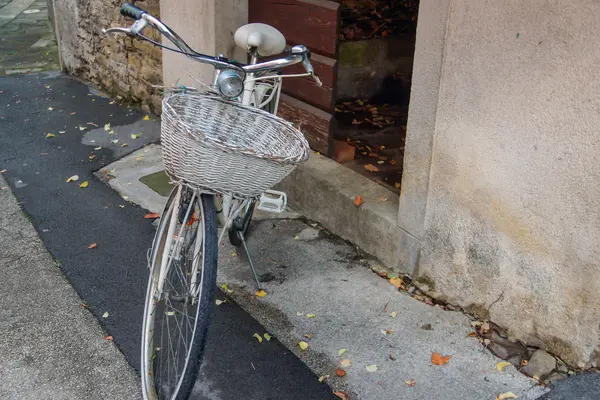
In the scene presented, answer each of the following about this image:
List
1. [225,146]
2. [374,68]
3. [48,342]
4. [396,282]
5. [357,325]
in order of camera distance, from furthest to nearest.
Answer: [374,68] < [396,282] < [357,325] < [48,342] < [225,146]

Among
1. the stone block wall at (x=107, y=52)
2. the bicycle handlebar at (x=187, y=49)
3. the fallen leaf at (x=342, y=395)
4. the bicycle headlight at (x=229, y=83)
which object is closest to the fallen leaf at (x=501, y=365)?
the fallen leaf at (x=342, y=395)

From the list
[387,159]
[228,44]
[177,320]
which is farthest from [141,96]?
[177,320]

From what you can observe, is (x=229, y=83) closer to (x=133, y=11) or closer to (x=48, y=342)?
(x=133, y=11)

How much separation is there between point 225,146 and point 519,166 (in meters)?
1.37

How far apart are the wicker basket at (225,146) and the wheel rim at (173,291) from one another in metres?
0.19

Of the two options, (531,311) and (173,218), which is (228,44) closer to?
(173,218)

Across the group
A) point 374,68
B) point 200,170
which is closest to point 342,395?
point 200,170

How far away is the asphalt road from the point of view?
3113 millimetres

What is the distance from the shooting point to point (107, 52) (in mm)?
7195

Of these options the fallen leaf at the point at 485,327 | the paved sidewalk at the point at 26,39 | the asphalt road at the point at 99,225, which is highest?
the fallen leaf at the point at 485,327

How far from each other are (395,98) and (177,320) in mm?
3992

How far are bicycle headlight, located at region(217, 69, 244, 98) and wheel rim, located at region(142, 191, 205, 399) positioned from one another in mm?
425

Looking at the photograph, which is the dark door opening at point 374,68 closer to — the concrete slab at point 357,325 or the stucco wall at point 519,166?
the concrete slab at point 357,325

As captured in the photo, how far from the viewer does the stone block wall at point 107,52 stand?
6523mm
